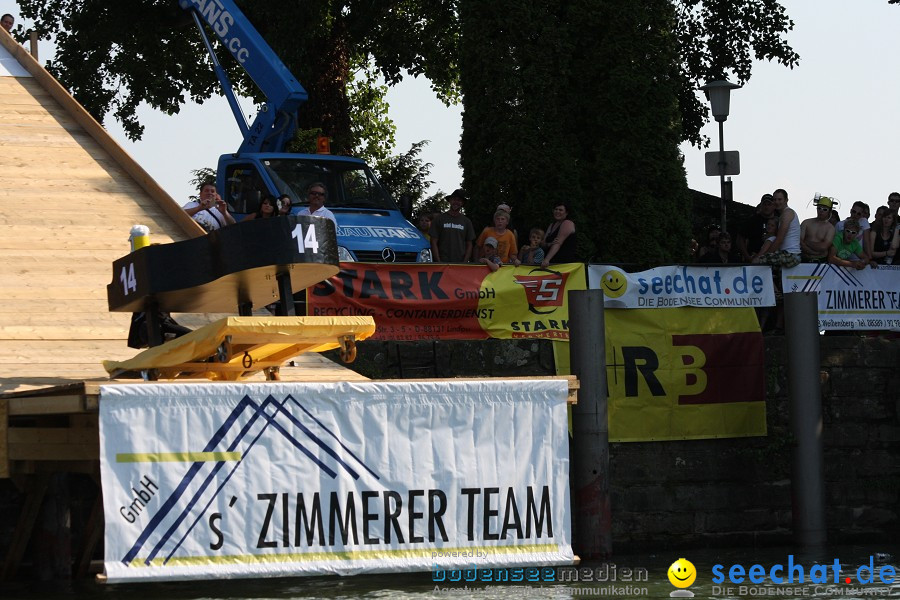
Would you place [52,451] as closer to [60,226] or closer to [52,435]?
[52,435]

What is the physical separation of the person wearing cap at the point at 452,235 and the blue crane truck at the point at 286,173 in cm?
40

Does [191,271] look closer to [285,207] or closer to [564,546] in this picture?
[564,546]

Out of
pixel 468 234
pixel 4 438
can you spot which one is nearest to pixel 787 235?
pixel 468 234

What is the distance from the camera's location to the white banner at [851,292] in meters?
17.7

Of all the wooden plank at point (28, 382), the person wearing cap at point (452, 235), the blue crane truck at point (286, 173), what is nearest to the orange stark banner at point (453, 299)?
the blue crane truck at point (286, 173)

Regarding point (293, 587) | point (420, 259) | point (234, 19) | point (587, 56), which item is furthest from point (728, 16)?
point (293, 587)

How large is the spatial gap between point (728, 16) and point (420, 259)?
11.2m

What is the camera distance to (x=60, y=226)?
1565 centimetres

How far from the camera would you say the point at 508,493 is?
11.2 metres

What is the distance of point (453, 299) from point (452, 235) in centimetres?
224

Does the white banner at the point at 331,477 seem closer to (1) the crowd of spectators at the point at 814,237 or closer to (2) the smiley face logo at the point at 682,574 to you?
(2) the smiley face logo at the point at 682,574

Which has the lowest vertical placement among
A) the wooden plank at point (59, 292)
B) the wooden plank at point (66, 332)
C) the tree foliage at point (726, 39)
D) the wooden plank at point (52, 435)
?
the wooden plank at point (52, 435)

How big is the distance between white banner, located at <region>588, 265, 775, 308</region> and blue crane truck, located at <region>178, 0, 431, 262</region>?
2.83 metres

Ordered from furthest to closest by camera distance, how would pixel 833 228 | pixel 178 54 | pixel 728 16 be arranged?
1. pixel 178 54
2. pixel 728 16
3. pixel 833 228
